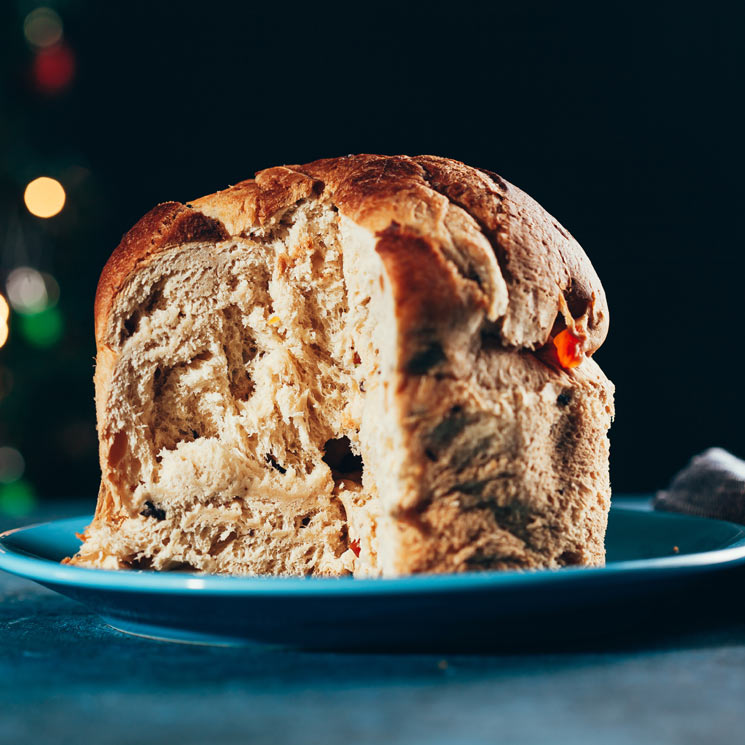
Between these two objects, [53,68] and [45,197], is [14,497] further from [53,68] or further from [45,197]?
[53,68]

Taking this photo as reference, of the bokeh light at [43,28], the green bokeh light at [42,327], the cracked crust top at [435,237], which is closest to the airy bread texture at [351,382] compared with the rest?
the cracked crust top at [435,237]

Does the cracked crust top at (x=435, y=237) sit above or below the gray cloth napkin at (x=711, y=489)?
above

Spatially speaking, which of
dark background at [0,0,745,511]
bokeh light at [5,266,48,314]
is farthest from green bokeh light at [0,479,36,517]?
bokeh light at [5,266,48,314]

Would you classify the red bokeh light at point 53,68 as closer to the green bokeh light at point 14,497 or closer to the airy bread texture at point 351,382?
the green bokeh light at point 14,497

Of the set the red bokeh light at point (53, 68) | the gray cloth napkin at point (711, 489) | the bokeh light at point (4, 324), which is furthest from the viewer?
the red bokeh light at point (53, 68)

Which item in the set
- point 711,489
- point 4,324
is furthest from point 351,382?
point 4,324

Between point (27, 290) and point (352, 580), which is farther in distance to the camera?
point (27, 290)

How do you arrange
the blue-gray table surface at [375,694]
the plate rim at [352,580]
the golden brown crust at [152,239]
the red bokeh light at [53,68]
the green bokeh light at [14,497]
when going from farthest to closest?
the green bokeh light at [14,497], the red bokeh light at [53,68], the golden brown crust at [152,239], the plate rim at [352,580], the blue-gray table surface at [375,694]

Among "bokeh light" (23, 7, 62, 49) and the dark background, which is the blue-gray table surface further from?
"bokeh light" (23, 7, 62, 49)

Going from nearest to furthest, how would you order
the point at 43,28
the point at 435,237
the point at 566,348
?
1. the point at 435,237
2. the point at 566,348
3. the point at 43,28
